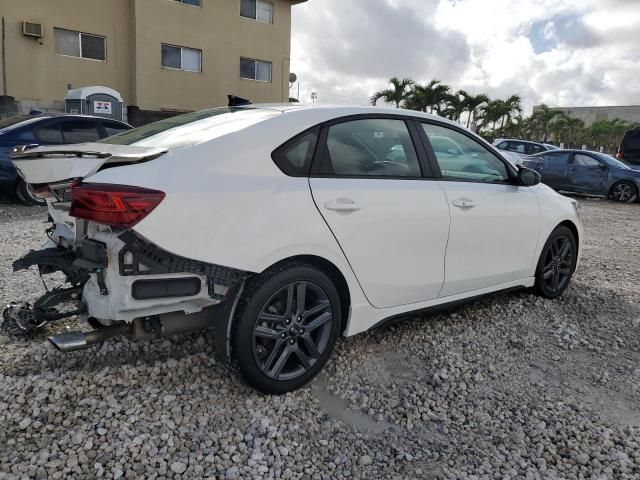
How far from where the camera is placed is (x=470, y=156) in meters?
4.05

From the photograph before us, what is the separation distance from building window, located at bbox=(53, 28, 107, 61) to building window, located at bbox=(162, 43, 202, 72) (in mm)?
2067

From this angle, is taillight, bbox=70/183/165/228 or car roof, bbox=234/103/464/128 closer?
taillight, bbox=70/183/165/228

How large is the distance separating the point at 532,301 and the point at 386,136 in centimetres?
226

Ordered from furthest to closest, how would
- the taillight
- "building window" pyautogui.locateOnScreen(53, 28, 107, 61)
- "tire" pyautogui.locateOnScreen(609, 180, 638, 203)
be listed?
"building window" pyautogui.locateOnScreen(53, 28, 107, 61) → "tire" pyautogui.locateOnScreen(609, 180, 638, 203) → the taillight

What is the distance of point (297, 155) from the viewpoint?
299 cm

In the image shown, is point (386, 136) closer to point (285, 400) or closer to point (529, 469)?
point (285, 400)

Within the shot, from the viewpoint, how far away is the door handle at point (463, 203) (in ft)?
12.0

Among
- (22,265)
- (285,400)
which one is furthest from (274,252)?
(22,265)

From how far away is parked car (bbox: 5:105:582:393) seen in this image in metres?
2.56

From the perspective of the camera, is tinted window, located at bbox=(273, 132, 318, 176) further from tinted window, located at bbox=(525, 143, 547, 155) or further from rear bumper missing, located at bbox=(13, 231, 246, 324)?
tinted window, located at bbox=(525, 143, 547, 155)

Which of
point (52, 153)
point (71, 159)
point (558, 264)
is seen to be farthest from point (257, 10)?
point (71, 159)

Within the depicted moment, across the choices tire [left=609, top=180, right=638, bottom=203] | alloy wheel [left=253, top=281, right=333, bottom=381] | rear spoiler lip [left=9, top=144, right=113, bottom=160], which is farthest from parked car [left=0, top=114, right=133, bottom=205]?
tire [left=609, top=180, right=638, bottom=203]

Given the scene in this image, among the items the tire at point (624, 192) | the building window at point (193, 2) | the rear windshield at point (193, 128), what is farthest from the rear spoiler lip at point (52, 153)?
the building window at point (193, 2)

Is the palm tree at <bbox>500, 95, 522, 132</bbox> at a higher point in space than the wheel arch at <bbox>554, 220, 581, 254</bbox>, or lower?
higher
